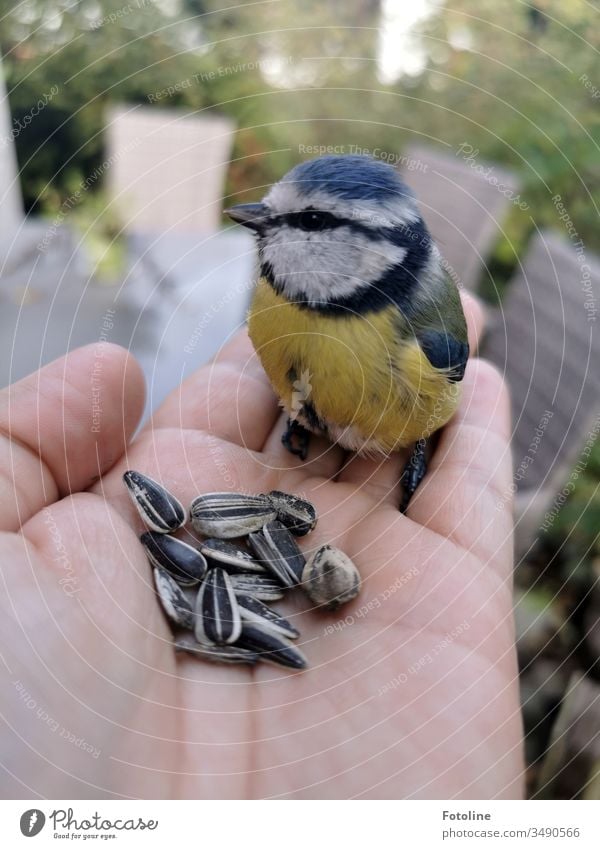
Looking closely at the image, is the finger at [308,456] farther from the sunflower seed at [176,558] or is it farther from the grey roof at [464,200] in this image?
the grey roof at [464,200]

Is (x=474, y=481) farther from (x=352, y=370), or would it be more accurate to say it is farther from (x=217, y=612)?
(x=217, y=612)

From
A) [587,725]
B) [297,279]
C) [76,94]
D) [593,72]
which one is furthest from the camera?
[76,94]

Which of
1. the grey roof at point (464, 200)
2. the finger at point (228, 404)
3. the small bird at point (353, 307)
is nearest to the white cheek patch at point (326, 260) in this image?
the small bird at point (353, 307)

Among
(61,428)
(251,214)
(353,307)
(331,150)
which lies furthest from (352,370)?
(331,150)

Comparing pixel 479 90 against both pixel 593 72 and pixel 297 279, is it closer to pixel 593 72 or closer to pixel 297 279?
pixel 593 72

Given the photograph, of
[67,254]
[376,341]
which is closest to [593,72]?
[376,341]

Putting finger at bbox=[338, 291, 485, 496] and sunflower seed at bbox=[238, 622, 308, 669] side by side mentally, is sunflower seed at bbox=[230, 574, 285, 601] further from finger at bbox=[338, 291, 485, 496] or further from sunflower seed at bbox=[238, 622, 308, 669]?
finger at bbox=[338, 291, 485, 496]

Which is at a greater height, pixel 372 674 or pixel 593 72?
pixel 593 72
